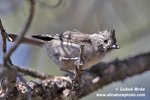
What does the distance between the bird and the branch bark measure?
1.26 feet

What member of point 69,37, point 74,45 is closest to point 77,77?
point 74,45

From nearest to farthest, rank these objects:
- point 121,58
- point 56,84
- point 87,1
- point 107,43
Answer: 1. point 107,43
2. point 56,84
3. point 87,1
4. point 121,58

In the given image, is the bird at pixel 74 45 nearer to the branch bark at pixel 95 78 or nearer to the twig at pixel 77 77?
the branch bark at pixel 95 78

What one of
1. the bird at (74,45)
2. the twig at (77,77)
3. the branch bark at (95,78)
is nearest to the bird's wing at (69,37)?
the bird at (74,45)

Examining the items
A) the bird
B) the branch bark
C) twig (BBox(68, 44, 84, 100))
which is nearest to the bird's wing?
the bird

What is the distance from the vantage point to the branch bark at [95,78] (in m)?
2.85

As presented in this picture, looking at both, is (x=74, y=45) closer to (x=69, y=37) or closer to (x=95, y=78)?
(x=69, y=37)

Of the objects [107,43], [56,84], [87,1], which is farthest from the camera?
[87,1]

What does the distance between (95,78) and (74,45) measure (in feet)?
3.68

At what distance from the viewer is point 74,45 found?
2934 mm

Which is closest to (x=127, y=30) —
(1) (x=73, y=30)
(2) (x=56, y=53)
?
(1) (x=73, y=30)

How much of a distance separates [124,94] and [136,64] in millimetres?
858

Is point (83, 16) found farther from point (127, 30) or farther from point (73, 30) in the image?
point (127, 30)

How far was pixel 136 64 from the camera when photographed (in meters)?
3.39
